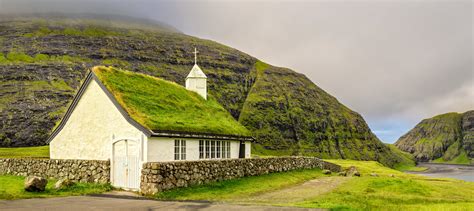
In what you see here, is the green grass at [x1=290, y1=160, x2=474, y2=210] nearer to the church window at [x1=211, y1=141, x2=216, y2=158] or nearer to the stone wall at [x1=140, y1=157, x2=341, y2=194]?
the stone wall at [x1=140, y1=157, x2=341, y2=194]

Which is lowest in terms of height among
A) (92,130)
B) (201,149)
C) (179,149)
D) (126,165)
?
(126,165)

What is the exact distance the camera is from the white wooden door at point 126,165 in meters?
24.5

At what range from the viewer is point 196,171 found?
84.0 ft

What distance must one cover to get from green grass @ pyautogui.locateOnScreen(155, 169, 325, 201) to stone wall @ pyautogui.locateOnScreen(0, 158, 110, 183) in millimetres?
5370

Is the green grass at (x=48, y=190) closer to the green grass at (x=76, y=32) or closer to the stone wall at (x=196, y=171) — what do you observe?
the stone wall at (x=196, y=171)

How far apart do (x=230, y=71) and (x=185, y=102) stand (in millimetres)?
136645

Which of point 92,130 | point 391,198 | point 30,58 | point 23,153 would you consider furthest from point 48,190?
point 30,58

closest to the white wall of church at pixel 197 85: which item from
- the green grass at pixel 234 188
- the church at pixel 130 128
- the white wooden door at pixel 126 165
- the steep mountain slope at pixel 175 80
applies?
the church at pixel 130 128

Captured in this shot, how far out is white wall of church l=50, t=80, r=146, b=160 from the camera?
1062 inches

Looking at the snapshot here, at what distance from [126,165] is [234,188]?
703 cm

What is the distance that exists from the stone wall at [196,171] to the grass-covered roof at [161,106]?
3.31 meters

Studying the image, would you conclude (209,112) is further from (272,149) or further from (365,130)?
(365,130)

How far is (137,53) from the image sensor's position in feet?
501

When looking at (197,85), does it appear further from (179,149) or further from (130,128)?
(130,128)
